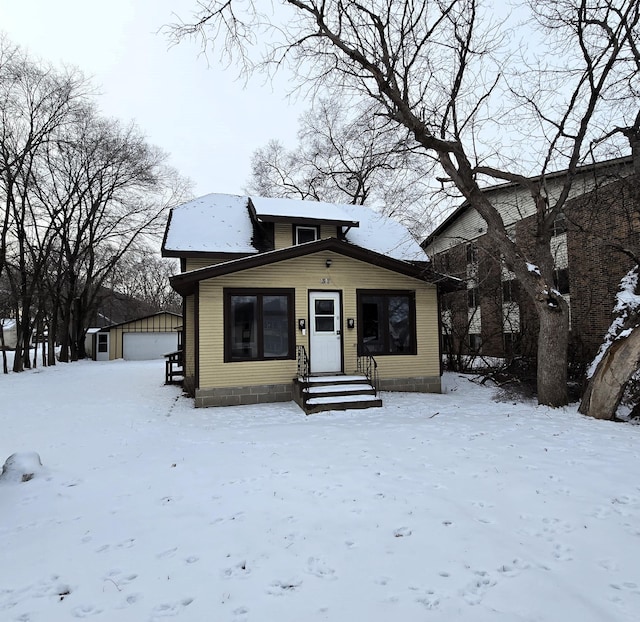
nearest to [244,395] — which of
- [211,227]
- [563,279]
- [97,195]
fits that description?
[211,227]

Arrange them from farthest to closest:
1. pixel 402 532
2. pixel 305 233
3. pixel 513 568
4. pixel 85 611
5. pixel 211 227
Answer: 1. pixel 211 227
2. pixel 305 233
3. pixel 402 532
4. pixel 513 568
5. pixel 85 611

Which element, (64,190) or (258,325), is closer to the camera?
(258,325)

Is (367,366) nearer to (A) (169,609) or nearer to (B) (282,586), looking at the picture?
(B) (282,586)

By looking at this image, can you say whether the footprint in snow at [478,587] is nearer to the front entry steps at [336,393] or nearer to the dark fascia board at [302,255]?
the front entry steps at [336,393]

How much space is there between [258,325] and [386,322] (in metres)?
3.44

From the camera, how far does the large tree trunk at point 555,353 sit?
8414 millimetres

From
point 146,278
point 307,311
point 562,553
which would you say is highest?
point 146,278

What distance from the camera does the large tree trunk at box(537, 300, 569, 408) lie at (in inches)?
331

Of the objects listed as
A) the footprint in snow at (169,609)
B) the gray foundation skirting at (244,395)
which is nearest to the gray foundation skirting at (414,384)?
the gray foundation skirting at (244,395)

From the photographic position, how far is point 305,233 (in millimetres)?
12289

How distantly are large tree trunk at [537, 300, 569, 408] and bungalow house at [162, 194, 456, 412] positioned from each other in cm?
296

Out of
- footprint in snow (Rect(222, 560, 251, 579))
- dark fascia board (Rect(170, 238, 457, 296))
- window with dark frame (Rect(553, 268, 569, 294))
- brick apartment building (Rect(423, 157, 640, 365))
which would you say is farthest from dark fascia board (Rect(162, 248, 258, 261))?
window with dark frame (Rect(553, 268, 569, 294))

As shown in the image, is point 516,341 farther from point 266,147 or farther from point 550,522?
point 266,147

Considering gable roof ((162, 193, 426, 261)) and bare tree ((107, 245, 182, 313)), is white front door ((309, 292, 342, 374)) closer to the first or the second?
gable roof ((162, 193, 426, 261))
